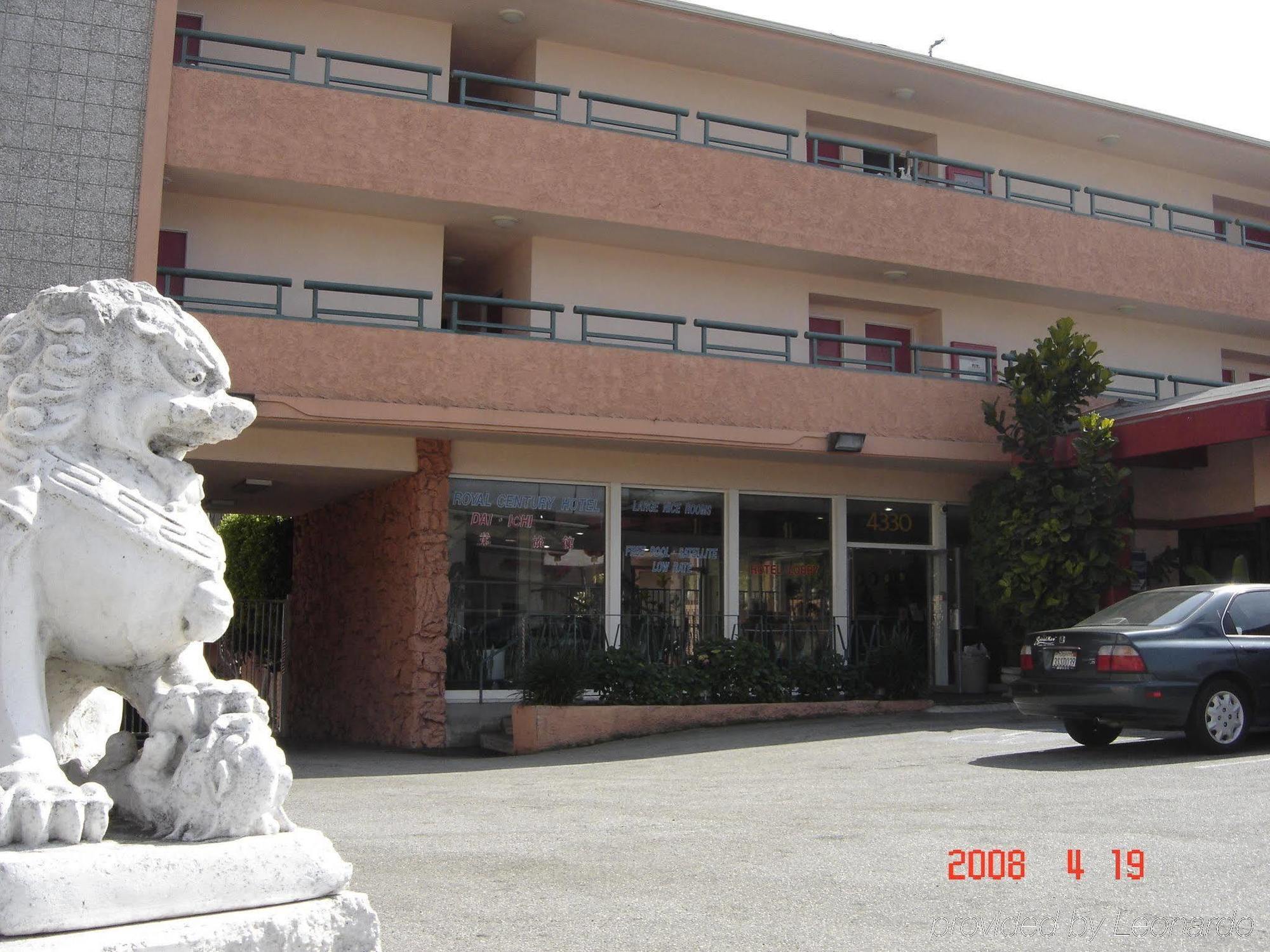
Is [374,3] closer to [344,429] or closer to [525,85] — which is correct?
[525,85]

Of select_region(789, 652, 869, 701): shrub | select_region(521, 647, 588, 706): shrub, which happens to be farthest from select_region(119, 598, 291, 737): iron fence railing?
select_region(789, 652, 869, 701): shrub

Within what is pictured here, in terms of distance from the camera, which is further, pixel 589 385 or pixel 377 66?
pixel 377 66

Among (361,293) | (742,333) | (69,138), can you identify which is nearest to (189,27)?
(69,138)

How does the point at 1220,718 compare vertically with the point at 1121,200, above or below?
below

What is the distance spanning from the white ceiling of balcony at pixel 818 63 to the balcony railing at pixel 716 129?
2.48 feet

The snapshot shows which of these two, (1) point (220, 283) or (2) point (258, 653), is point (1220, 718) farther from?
(2) point (258, 653)

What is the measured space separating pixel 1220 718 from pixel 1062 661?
1.31 meters

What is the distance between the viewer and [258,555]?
24.6 metres

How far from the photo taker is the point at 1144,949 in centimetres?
471

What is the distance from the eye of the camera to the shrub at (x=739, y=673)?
51.4 feet

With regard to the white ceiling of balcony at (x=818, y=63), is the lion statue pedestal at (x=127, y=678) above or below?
below

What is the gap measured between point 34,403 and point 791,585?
615 inches

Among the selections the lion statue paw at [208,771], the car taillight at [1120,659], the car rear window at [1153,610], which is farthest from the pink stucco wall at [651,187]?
the lion statue paw at [208,771]
